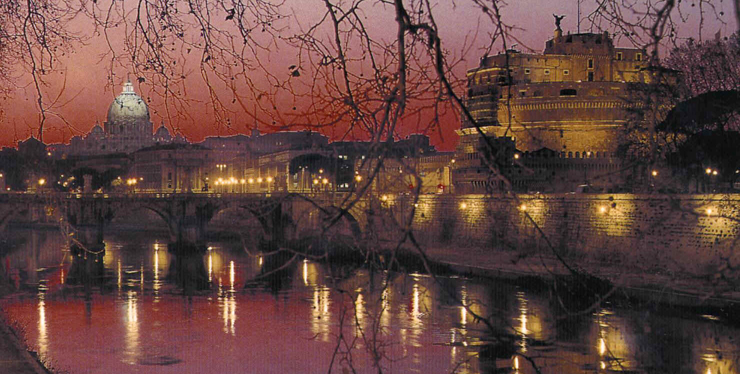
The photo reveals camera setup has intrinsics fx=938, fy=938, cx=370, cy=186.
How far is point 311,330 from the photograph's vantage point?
18453 millimetres

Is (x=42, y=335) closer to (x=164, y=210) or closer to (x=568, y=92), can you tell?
(x=164, y=210)

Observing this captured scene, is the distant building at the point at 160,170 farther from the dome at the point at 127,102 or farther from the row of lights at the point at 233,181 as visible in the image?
the dome at the point at 127,102

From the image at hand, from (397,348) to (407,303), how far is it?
5.51 m

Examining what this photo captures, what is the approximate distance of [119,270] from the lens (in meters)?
30.5

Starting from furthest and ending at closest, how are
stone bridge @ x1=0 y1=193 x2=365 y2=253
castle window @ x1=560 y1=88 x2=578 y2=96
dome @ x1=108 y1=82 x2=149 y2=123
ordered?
castle window @ x1=560 y1=88 x2=578 y2=96 < stone bridge @ x1=0 y1=193 x2=365 y2=253 < dome @ x1=108 y1=82 x2=149 y2=123

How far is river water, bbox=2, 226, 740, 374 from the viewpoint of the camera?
14938mm

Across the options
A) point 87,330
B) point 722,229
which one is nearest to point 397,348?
point 87,330

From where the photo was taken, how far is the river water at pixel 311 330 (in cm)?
1494

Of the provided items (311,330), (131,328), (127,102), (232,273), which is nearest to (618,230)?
(311,330)

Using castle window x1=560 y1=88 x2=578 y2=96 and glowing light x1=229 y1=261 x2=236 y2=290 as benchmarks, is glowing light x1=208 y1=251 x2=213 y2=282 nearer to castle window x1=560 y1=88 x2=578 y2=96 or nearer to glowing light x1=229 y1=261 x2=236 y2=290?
glowing light x1=229 y1=261 x2=236 y2=290

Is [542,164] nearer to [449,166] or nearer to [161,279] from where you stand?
[449,166]

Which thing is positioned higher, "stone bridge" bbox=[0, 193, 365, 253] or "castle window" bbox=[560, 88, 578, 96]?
"castle window" bbox=[560, 88, 578, 96]

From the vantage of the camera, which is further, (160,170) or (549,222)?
(160,170)

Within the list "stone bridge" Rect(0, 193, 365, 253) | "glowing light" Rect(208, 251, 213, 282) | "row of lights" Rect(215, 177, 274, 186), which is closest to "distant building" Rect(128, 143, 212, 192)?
"row of lights" Rect(215, 177, 274, 186)
